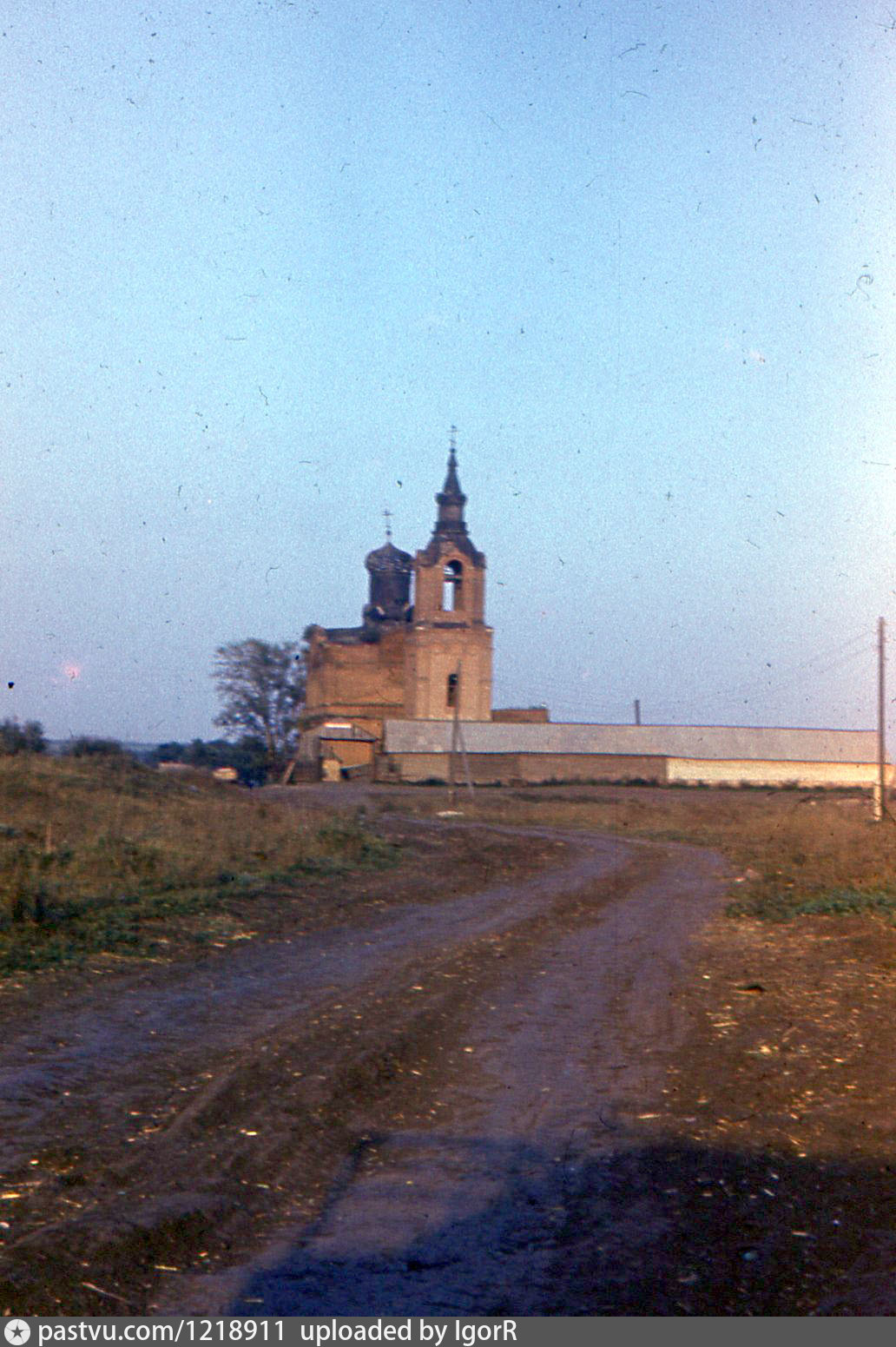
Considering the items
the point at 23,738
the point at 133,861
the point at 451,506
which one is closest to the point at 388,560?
the point at 451,506

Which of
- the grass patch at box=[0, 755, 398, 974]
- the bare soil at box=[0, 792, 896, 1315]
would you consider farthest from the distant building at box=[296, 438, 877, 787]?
the bare soil at box=[0, 792, 896, 1315]

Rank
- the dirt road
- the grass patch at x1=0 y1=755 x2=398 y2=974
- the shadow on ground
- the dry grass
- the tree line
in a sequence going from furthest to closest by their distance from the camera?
1. the tree line
2. the dry grass
3. the grass patch at x1=0 y1=755 x2=398 y2=974
4. the dirt road
5. the shadow on ground

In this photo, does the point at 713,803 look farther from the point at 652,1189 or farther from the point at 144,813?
the point at 652,1189

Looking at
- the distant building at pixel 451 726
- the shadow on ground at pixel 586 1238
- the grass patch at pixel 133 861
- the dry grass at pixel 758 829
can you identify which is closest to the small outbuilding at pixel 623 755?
the distant building at pixel 451 726

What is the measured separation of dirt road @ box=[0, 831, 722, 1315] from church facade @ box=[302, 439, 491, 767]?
2392 inches

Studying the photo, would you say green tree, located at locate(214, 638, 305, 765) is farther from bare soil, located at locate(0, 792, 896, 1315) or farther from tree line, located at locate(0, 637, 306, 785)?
bare soil, located at locate(0, 792, 896, 1315)

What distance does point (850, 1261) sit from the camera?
4137mm

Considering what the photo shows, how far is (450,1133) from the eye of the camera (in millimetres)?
5633

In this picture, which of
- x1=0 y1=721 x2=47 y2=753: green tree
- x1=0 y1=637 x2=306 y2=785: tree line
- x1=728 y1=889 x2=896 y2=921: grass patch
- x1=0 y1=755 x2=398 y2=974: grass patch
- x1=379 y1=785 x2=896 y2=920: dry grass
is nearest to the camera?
x1=0 y1=755 x2=398 y2=974: grass patch

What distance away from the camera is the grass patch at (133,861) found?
1102 cm

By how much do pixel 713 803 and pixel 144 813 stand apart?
33.1 m

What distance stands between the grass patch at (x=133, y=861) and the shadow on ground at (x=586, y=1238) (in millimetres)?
5553

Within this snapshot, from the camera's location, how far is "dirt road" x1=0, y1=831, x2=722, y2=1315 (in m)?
3.95
